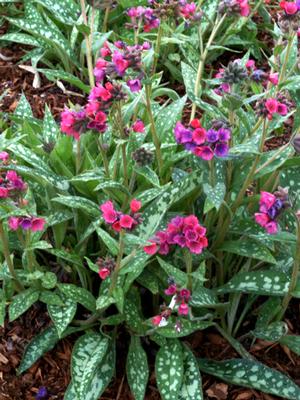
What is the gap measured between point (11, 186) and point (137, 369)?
803 millimetres

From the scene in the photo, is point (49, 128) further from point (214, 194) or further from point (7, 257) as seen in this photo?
point (214, 194)

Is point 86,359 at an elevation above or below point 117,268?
below

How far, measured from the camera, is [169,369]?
2.23 m

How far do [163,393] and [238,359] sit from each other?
36cm

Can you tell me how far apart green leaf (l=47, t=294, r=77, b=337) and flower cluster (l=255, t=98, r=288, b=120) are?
931mm

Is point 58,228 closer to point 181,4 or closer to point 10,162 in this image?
point 10,162

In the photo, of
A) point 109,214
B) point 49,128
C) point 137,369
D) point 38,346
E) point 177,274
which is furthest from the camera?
point 49,128

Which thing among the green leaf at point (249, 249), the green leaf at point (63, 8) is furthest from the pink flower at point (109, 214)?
the green leaf at point (63, 8)

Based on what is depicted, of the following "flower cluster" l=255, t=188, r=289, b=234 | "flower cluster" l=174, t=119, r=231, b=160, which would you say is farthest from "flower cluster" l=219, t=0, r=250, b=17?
"flower cluster" l=255, t=188, r=289, b=234

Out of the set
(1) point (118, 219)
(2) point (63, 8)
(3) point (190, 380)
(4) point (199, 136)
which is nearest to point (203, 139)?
(4) point (199, 136)

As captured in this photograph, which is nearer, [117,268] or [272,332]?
[117,268]

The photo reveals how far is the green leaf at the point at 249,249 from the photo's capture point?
224 cm

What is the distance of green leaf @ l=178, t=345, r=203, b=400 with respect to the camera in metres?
2.21

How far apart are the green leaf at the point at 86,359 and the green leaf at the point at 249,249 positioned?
0.56 m
